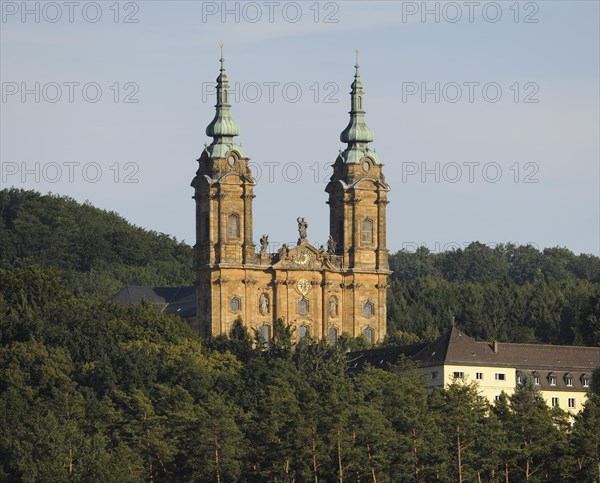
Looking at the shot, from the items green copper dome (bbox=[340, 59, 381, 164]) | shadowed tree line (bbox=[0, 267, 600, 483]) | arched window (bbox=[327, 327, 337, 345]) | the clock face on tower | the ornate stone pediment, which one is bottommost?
shadowed tree line (bbox=[0, 267, 600, 483])

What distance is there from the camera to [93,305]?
501ft

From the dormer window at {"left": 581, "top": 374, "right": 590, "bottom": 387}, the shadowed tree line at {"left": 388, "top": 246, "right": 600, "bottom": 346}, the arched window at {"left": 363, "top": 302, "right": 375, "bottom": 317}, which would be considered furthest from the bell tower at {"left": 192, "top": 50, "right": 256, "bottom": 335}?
the dormer window at {"left": 581, "top": 374, "right": 590, "bottom": 387}

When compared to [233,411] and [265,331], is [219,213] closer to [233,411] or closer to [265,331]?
[265,331]

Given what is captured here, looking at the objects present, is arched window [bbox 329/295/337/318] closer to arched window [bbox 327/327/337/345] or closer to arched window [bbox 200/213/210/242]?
arched window [bbox 327/327/337/345]

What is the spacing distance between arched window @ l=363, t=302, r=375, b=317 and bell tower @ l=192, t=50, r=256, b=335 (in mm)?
7859

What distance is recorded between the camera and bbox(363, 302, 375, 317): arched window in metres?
164

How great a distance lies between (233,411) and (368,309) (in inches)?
1685

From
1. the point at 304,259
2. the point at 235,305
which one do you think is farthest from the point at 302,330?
the point at 235,305

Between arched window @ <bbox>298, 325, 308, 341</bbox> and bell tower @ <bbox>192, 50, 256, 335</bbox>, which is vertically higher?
bell tower @ <bbox>192, 50, 256, 335</bbox>

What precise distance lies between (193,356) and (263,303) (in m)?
17.7

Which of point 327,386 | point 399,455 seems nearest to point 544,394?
point 327,386

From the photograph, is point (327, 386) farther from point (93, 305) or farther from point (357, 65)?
point (357, 65)

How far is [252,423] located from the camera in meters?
115

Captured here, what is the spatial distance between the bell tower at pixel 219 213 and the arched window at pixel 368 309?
7.86 m
